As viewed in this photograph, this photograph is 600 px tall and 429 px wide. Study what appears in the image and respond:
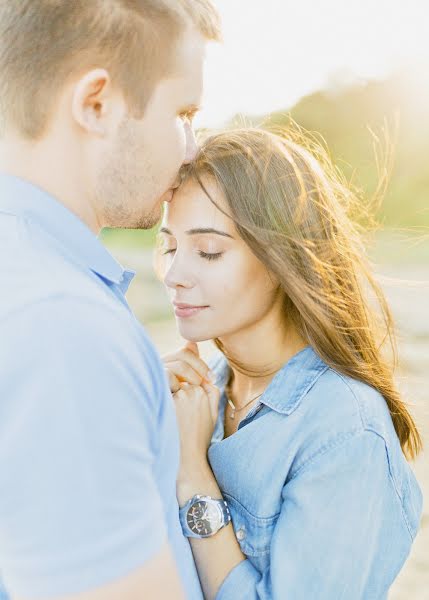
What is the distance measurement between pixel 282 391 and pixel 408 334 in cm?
641

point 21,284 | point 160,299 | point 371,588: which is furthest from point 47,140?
point 160,299

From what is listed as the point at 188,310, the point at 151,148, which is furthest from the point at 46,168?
the point at 188,310

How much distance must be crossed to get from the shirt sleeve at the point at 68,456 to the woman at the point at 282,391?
85 cm

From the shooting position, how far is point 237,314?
7.25 ft

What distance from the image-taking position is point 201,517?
1.96m

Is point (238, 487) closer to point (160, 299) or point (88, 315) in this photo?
point (88, 315)

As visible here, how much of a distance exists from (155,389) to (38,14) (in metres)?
0.74

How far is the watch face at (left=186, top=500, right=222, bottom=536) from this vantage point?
1.94 metres

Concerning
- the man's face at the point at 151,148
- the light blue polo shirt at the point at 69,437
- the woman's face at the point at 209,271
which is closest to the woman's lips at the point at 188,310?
the woman's face at the point at 209,271

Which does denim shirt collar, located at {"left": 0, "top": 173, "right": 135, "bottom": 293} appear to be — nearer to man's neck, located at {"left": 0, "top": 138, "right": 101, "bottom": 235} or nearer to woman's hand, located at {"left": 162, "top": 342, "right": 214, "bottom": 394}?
man's neck, located at {"left": 0, "top": 138, "right": 101, "bottom": 235}

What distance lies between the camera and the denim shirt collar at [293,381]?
2045 millimetres

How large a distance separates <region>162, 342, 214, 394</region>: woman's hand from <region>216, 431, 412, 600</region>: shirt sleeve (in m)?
0.52

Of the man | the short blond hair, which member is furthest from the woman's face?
the short blond hair

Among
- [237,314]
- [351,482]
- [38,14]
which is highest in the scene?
[38,14]
